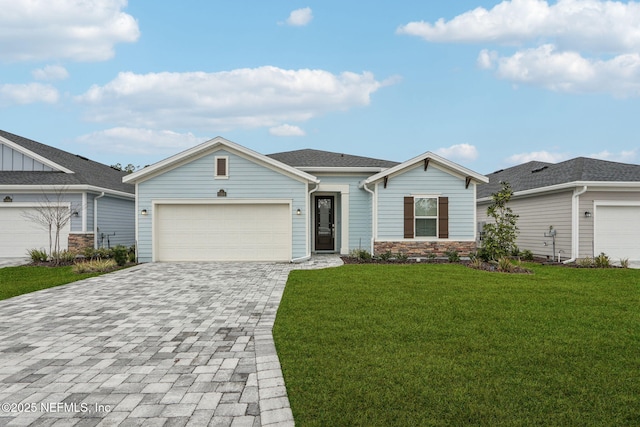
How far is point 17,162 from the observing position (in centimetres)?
1650

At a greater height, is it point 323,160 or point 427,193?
point 323,160

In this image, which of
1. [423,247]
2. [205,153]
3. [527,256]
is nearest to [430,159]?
[423,247]

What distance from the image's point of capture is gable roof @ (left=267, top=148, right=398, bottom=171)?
52.5 ft

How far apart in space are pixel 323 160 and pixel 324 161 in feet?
0.72

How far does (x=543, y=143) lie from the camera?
21.3m

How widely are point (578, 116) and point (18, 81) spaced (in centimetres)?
2682

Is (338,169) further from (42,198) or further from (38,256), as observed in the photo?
(42,198)

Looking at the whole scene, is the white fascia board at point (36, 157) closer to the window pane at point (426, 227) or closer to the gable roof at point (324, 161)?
the gable roof at point (324, 161)

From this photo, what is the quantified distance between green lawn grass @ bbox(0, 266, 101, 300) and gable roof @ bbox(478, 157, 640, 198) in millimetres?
15971

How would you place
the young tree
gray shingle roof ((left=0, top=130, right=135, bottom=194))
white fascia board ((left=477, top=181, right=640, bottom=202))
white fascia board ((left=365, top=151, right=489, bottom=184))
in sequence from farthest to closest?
gray shingle roof ((left=0, top=130, right=135, bottom=194)), white fascia board ((left=365, top=151, right=489, bottom=184)), white fascia board ((left=477, top=181, right=640, bottom=202)), the young tree

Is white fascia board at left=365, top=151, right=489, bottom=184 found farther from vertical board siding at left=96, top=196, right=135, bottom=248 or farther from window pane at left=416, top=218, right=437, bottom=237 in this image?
vertical board siding at left=96, top=196, right=135, bottom=248

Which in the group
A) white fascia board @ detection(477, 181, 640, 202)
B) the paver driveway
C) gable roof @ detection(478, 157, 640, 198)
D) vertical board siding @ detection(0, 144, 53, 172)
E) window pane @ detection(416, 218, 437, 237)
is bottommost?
the paver driveway

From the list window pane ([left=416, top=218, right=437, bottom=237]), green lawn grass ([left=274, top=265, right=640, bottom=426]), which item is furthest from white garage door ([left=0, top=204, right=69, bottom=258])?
window pane ([left=416, top=218, right=437, bottom=237])

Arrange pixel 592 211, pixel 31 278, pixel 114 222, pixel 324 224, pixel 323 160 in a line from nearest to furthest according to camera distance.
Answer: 1. pixel 31 278
2. pixel 592 211
3. pixel 324 224
4. pixel 323 160
5. pixel 114 222
